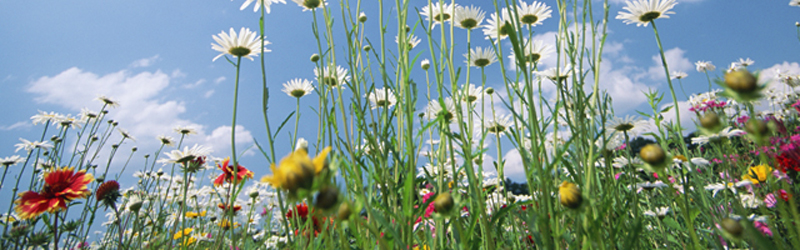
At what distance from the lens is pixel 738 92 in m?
0.48

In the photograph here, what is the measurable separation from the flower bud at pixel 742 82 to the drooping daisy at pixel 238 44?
93 centimetres

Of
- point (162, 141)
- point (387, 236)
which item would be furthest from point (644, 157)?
point (162, 141)

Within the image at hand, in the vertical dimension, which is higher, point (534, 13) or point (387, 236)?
point (534, 13)

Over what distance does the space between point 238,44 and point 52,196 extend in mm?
993

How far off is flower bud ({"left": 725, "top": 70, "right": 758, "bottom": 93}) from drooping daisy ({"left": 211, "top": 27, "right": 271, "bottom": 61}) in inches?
36.7

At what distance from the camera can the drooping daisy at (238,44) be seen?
98cm

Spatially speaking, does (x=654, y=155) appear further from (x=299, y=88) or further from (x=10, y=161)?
(x=10, y=161)

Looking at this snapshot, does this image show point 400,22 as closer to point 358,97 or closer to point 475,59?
point 358,97

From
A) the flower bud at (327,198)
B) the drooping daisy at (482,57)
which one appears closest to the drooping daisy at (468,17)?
the drooping daisy at (482,57)

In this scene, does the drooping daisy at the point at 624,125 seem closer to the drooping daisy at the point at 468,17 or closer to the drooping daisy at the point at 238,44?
the drooping daisy at the point at 468,17

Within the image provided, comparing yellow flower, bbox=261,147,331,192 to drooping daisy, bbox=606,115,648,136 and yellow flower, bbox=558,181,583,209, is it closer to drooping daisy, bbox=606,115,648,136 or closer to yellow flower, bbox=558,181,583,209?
yellow flower, bbox=558,181,583,209

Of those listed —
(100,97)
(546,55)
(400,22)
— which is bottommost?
(400,22)

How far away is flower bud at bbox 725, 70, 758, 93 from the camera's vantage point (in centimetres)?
48

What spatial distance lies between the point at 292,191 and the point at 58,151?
10.3 feet
